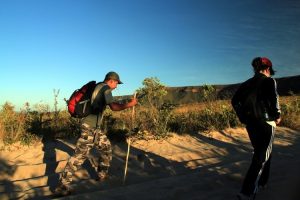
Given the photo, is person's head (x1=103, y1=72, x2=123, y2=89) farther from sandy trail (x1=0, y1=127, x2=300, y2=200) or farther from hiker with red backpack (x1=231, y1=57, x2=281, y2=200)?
hiker with red backpack (x1=231, y1=57, x2=281, y2=200)

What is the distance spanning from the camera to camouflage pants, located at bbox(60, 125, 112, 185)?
308 inches

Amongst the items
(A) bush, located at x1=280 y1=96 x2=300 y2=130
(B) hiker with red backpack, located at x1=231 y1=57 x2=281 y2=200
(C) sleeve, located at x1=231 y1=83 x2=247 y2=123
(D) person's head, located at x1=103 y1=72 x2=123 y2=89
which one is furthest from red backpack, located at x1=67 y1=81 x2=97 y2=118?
(A) bush, located at x1=280 y1=96 x2=300 y2=130

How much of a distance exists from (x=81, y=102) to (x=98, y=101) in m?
0.29

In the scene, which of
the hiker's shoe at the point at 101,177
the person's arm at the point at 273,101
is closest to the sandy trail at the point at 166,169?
the hiker's shoe at the point at 101,177

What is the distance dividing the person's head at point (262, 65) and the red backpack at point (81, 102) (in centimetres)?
282

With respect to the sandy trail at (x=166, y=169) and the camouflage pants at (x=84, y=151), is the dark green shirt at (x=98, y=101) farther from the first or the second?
the sandy trail at (x=166, y=169)

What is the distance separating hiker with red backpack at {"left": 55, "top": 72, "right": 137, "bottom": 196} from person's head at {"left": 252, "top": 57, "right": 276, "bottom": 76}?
2217 mm

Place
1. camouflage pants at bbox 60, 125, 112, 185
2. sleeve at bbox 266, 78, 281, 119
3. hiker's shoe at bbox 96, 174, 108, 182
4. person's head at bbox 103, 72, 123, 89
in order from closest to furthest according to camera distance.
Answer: sleeve at bbox 266, 78, 281, 119 → camouflage pants at bbox 60, 125, 112, 185 → person's head at bbox 103, 72, 123, 89 → hiker's shoe at bbox 96, 174, 108, 182

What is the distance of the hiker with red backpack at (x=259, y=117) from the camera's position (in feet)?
21.2

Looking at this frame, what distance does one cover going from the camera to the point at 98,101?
799 cm

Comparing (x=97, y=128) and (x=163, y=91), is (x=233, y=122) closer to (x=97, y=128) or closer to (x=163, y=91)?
(x=163, y=91)

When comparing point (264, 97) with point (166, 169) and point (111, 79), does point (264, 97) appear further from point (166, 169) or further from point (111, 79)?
point (166, 169)

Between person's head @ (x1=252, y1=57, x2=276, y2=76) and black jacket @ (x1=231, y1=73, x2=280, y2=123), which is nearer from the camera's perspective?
black jacket @ (x1=231, y1=73, x2=280, y2=123)

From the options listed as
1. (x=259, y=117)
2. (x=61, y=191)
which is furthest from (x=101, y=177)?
(x=259, y=117)
